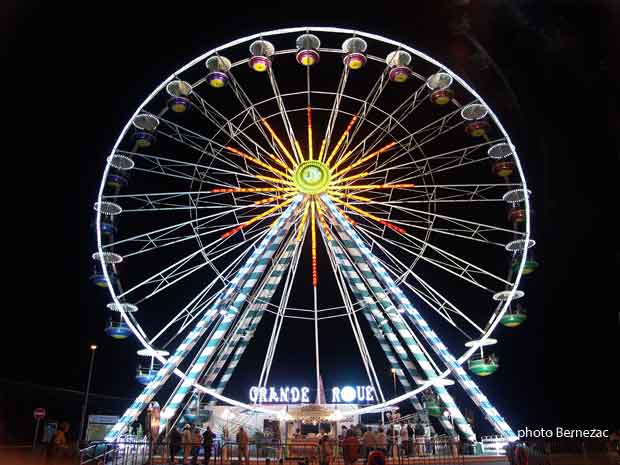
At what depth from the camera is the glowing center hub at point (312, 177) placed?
18.3 meters

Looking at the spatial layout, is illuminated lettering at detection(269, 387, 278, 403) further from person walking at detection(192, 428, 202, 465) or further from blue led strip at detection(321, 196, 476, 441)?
blue led strip at detection(321, 196, 476, 441)

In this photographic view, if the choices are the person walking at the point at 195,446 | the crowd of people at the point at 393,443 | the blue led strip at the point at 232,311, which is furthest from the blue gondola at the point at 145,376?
the crowd of people at the point at 393,443

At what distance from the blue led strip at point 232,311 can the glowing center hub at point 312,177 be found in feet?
1.81

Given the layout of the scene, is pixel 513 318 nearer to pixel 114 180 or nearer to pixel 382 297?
pixel 382 297

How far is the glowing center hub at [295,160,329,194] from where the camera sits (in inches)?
722

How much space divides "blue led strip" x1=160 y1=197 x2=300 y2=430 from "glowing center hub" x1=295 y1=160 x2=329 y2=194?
55 centimetres

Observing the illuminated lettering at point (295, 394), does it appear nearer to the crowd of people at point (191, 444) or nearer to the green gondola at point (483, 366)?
the crowd of people at point (191, 444)

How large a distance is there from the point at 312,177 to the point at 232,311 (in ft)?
17.0

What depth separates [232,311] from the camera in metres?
17.6
